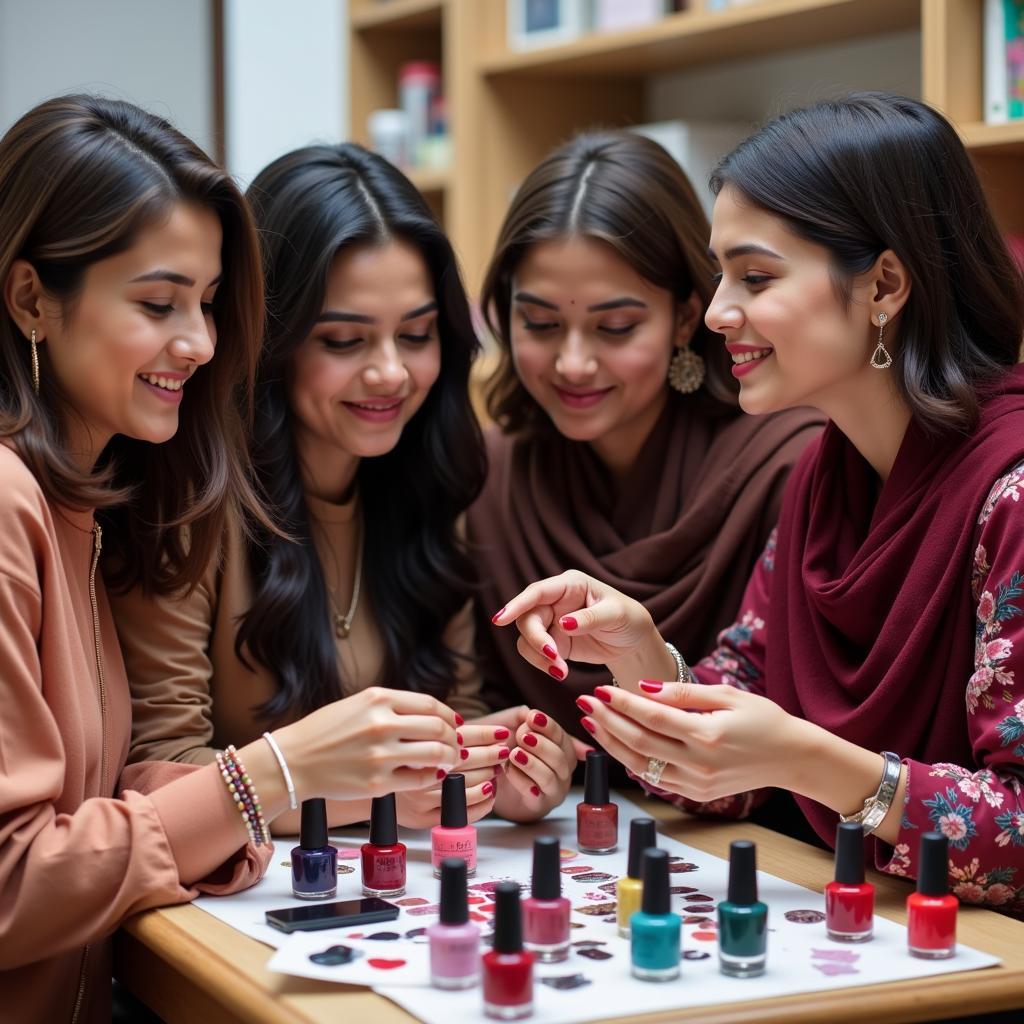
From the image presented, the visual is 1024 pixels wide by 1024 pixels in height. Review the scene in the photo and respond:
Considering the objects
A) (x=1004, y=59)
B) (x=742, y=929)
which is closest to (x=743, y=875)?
(x=742, y=929)

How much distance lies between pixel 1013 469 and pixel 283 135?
292cm

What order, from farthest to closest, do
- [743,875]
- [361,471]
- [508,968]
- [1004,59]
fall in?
[1004,59] < [361,471] < [743,875] < [508,968]

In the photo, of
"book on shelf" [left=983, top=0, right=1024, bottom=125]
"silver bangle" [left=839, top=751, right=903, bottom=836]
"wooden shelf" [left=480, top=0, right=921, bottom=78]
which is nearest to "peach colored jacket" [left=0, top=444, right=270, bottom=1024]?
"silver bangle" [left=839, top=751, right=903, bottom=836]

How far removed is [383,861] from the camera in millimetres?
1418

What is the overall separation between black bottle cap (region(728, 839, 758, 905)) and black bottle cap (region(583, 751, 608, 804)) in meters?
0.38

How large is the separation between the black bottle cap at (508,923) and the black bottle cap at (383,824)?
1.12 ft

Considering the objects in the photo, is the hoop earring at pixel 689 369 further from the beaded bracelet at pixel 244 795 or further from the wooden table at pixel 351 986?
the beaded bracelet at pixel 244 795

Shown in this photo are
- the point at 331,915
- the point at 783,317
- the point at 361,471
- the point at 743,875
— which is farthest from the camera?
the point at 361,471

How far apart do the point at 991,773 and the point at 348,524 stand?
3.10 feet

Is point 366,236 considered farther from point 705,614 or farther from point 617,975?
point 617,975

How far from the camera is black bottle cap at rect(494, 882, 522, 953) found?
1104mm

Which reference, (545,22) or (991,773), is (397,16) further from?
(991,773)

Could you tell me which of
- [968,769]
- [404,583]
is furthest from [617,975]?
[404,583]

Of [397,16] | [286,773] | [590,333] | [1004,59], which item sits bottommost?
[286,773]
